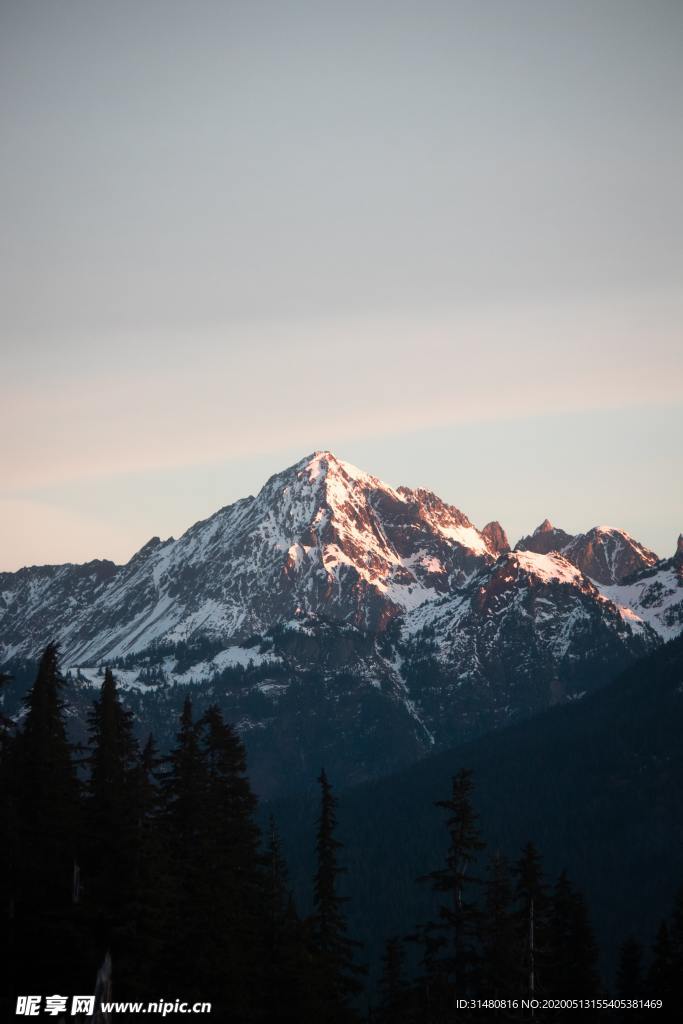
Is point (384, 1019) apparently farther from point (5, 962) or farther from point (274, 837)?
point (5, 962)

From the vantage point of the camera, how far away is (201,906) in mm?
86875

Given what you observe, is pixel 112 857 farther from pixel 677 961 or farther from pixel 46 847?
pixel 677 961

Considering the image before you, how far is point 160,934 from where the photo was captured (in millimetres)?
84188

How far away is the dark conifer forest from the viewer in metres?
82.3

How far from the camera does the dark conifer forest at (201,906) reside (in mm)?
82312

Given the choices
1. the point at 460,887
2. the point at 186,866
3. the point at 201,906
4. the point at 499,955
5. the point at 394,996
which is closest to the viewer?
the point at 201,906

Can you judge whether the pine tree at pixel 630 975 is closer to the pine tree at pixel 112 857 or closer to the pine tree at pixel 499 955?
the pine tree at pixel 499 955

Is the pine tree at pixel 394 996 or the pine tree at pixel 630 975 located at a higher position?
the pine tree at pixel 630 975

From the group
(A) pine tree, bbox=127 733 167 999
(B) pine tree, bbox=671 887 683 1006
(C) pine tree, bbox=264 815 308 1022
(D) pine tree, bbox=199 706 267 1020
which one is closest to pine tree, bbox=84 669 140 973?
(A) pine tree, bbox=127 733 167 999

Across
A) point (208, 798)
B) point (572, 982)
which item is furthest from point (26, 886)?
point (572, 982)

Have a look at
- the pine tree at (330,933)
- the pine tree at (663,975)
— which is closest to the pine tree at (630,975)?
the pine tree at (663,975)

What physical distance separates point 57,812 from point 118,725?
21.3 feet

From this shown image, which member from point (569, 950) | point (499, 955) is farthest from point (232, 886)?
point (569, 950)

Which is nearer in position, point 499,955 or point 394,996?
point 499,955
